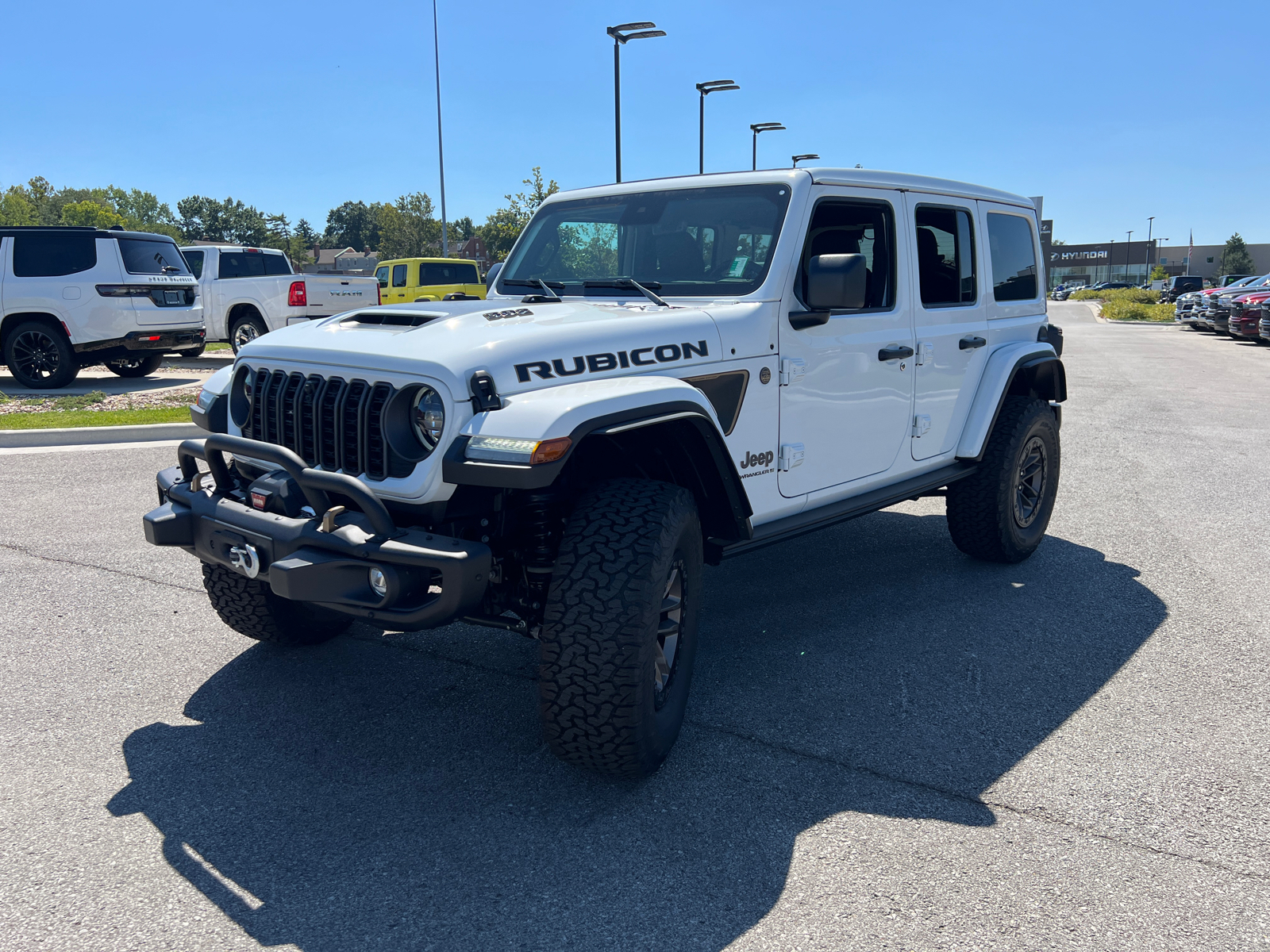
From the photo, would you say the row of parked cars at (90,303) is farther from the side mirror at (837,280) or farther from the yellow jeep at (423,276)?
the side mirror at (837,280)

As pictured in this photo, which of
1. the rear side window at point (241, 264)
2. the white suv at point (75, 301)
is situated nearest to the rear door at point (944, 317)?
the white suv at point (75, 301)

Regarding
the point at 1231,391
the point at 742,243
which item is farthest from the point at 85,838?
the point at 1231,391

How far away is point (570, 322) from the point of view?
331 cm

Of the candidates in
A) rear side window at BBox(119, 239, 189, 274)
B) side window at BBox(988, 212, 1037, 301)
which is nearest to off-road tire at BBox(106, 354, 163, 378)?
rear side window at BBox(119, 239, 189, 274)

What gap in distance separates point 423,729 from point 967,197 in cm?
383

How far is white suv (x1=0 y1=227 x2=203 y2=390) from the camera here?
12367 millimetres

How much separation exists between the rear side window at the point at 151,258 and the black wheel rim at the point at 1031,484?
11.9 m

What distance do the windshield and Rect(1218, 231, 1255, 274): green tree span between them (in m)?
105

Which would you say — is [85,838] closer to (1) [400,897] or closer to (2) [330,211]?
(1) [400,897]

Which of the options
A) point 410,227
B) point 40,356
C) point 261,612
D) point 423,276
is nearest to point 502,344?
point 261,612

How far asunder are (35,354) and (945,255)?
→ 40.3 feet

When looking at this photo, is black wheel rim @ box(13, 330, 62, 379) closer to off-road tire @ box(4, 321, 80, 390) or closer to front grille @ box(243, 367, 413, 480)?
off-road tire @ box(4, 321, 80, 390)

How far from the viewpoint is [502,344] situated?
3.01 meters

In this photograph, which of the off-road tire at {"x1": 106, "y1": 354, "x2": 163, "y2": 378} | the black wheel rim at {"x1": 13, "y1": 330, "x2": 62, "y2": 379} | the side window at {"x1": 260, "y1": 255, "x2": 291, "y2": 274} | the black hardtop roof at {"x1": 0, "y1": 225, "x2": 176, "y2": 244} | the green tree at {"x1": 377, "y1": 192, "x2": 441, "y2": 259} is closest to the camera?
the black hardtop roof at {"x1": 0, "y1": 225, "x2": 176, "y2": 244}
